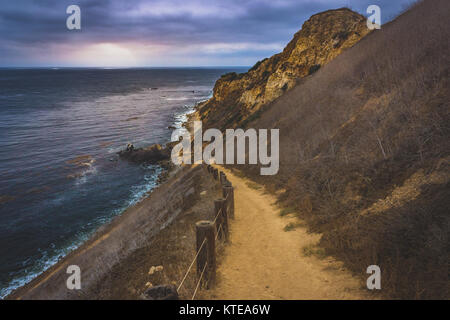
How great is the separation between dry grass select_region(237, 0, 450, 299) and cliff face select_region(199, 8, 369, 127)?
1296 centimetres

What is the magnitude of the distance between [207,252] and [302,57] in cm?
3322

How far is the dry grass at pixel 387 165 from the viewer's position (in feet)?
19.4

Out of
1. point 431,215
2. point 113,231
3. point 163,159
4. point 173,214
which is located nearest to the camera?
point 431,215

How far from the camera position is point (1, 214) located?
66.3 feet

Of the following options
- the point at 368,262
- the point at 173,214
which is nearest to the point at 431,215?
the point at 368,262

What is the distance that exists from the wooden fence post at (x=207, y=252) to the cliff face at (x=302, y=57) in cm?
2661

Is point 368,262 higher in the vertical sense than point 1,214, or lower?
higher

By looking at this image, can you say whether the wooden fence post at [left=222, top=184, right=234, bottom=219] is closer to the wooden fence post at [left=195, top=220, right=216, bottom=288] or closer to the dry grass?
the dry grass

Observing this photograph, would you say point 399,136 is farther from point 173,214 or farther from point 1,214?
point 1,214

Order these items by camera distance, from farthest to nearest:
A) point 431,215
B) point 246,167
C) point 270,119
Result: point 270,119
point 246,167
point 431,215

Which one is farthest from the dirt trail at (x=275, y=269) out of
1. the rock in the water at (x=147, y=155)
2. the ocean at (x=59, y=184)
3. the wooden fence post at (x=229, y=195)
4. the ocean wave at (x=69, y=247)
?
the rock in the water at (x=147, y=155)

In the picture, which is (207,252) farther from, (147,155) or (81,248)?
(147,155)
